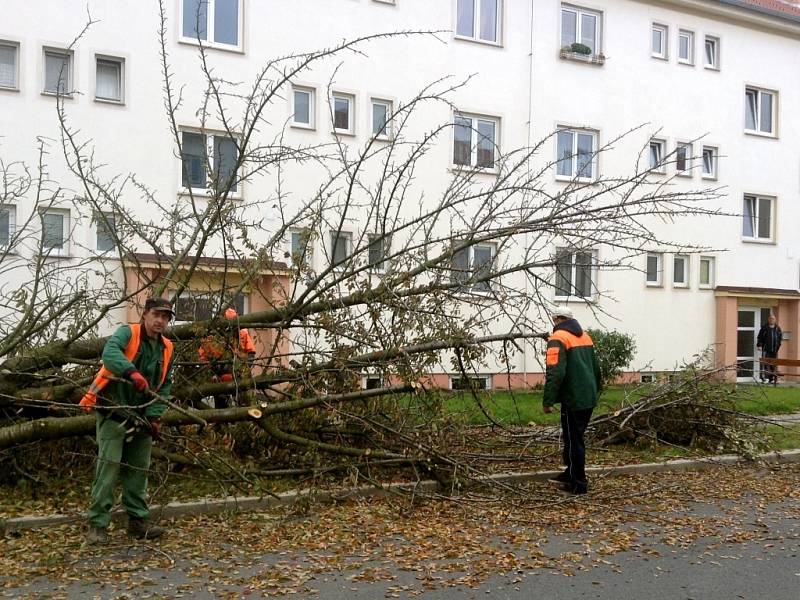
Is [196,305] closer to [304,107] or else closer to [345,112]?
[304,107]

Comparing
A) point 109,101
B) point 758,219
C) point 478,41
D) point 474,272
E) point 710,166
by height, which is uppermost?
point 478,41

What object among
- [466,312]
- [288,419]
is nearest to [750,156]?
[466,312]

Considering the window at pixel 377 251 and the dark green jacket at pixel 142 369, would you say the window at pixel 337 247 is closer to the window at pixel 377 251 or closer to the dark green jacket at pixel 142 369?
the window at pixel 377 251

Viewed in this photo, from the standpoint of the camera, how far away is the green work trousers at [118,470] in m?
6.89

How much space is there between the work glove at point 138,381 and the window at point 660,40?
2027 centimetres

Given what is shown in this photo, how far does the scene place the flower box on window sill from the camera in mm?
22250

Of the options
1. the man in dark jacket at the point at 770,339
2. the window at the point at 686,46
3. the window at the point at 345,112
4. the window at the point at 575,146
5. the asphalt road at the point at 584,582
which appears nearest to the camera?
the asphalt road at the point at 584,582

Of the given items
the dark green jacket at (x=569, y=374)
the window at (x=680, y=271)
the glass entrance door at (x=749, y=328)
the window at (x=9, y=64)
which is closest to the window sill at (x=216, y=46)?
the window at (x=9, y=64)

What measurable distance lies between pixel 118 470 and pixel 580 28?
18762 millimetres

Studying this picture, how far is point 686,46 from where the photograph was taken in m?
24.5

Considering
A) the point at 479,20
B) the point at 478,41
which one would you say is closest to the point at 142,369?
the point at 478,41

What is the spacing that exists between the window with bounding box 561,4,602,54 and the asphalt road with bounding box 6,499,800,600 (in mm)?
17388

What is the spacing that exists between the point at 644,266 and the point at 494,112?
5.62 meters

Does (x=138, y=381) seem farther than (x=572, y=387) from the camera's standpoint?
No
